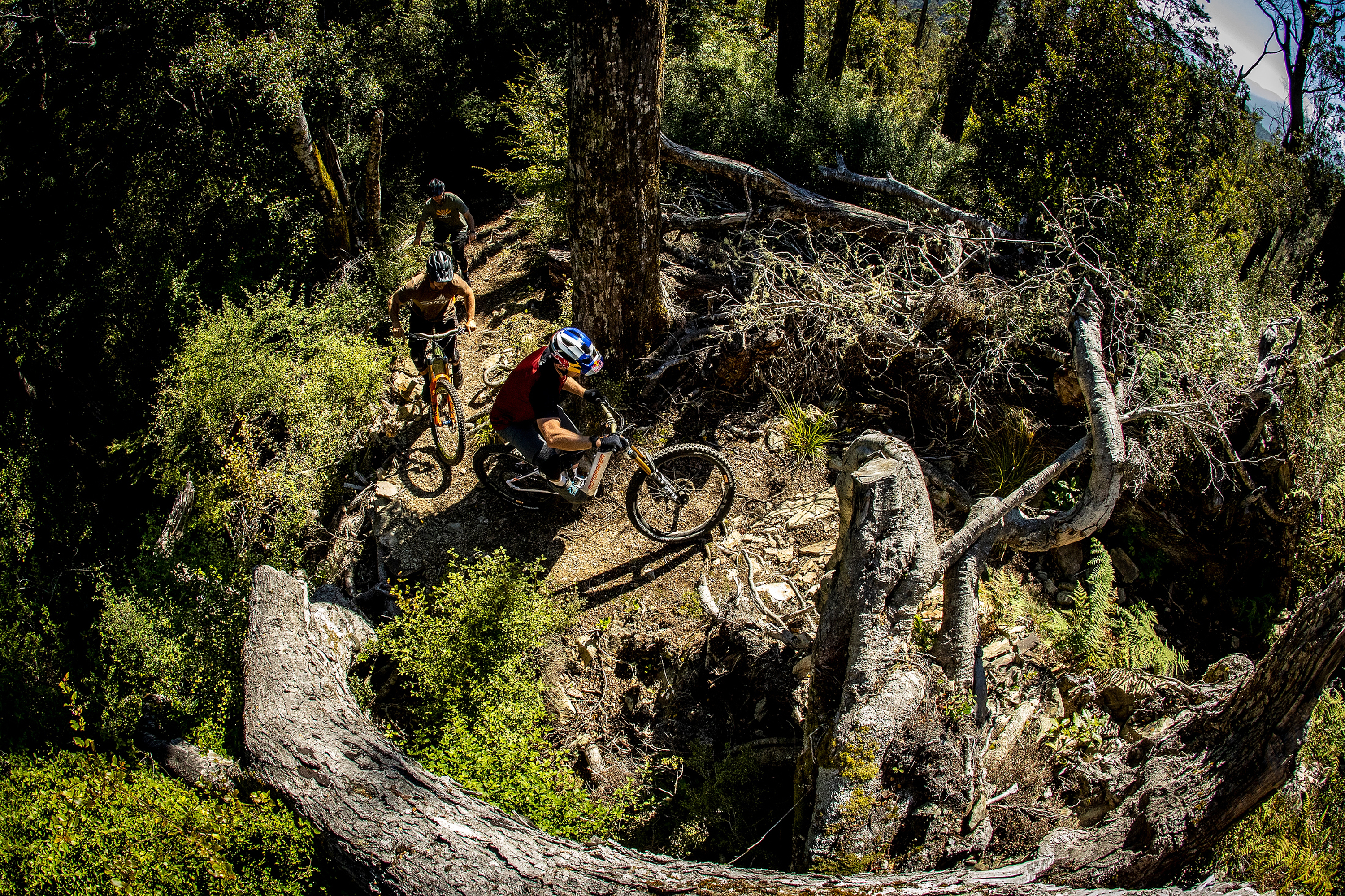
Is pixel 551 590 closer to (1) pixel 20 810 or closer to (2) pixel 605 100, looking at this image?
(1) pixel 20 810

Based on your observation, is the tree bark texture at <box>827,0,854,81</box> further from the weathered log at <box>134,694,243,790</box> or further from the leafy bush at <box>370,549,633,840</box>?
the weathered log at <box>134,694,243,790</box>

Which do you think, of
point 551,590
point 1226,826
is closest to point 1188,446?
point 1226,826

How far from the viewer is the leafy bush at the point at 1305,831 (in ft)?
12.5

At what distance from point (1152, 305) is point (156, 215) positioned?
39.6 ft

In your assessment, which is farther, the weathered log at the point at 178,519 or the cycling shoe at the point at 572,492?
the weathered log at the point at 178,519

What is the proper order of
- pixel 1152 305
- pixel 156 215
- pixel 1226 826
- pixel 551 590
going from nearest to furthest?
pixel 1226 826 < pixel 551 590 < pixel 1152 305 < pixel 156 215

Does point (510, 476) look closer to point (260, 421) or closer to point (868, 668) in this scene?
point (260, 421)

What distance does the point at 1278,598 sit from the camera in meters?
6.12

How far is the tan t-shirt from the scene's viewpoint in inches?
259

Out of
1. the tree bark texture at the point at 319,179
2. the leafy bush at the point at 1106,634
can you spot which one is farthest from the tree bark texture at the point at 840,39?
the leafy bush at the point at 1106,634

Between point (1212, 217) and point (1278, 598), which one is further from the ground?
point (1212, 217)

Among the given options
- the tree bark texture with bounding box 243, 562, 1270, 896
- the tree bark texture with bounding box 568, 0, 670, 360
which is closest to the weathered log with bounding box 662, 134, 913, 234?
the tree bark texture with bounding box 568, 0, 670, 360

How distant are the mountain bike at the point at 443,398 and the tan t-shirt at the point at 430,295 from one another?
0.76 feet

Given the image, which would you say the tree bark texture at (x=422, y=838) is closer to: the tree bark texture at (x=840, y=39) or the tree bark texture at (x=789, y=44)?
the tree bark texture at (x=789, y=44)
